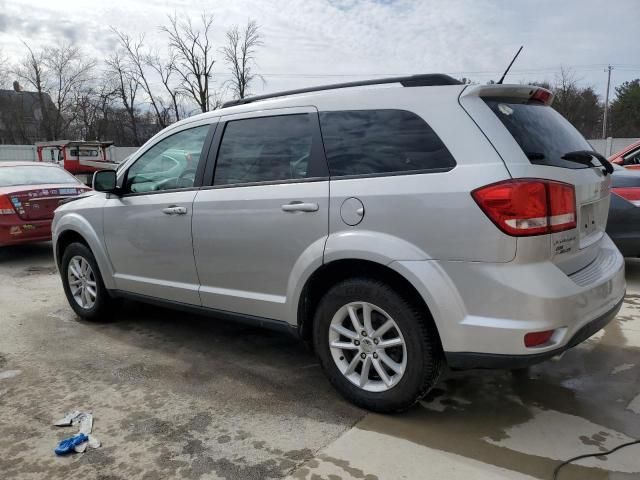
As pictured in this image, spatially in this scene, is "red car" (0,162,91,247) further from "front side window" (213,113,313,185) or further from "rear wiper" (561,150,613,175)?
"rear wiper" (561,150,613,175)

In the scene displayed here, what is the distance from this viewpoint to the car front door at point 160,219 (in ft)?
12.6

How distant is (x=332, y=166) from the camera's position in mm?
3059

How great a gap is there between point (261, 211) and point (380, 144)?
87 cm

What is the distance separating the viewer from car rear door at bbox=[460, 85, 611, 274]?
252cm

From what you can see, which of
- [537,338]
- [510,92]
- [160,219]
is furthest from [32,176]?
[537,338]

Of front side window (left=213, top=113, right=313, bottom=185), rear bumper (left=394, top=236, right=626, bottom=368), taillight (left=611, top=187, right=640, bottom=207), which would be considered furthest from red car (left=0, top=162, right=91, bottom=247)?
taillight (left=611, top=187, right=640, bottom=207)

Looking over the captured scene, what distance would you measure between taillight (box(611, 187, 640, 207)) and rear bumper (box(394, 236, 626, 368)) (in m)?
3.30

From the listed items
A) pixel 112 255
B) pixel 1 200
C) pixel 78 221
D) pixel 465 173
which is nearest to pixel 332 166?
pixel 465 173

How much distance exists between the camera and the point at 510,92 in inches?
113

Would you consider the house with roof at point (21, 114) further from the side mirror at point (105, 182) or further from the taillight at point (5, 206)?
the side mirror at point (105, 182)

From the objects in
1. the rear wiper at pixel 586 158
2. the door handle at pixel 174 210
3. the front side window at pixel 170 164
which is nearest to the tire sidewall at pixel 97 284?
the front side window at pixel 170 164

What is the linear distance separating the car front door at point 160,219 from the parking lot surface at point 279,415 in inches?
21.8

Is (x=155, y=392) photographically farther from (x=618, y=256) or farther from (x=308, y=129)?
(x=618, y=256)

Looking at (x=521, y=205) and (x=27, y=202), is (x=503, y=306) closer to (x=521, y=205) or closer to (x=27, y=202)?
(x=521, y=205)
